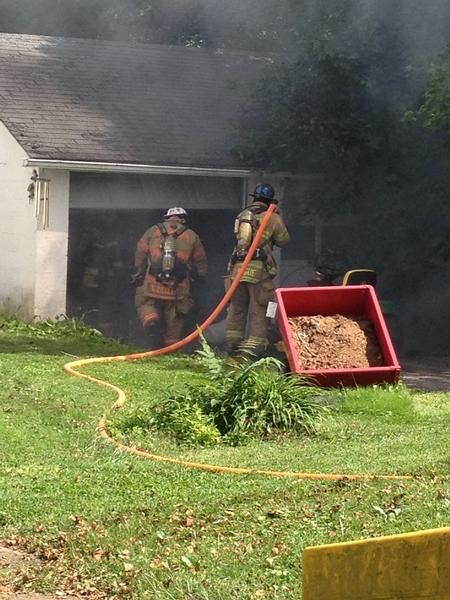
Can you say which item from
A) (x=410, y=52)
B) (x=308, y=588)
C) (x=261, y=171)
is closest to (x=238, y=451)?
(x=308, y=588)

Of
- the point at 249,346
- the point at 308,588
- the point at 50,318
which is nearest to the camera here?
the point at 308,588

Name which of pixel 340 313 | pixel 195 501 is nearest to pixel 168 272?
Result: pixel 340 313

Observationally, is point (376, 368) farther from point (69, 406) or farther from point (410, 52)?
point (410, 52)

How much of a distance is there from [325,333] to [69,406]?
2592 millimetres

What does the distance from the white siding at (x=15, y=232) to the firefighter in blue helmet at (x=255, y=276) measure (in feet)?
11.4

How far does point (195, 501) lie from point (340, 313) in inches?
205

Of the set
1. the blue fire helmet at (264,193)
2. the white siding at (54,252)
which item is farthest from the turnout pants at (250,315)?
the white siding at (54,252)

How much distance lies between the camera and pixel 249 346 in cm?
1415

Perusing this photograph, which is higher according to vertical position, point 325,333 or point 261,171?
point 261,171

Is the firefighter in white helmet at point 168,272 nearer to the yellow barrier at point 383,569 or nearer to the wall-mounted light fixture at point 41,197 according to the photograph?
the wall-mounted light fixture at point 41,197

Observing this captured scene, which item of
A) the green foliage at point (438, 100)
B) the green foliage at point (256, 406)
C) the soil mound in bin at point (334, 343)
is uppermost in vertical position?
the green foliage at point (438, 100)

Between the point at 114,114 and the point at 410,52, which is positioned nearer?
the point at 410,52

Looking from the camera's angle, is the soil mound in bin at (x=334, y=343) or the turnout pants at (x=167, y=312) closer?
the soil mound in bin at (x=334, y=343)

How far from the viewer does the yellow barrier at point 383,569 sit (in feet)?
14.0
